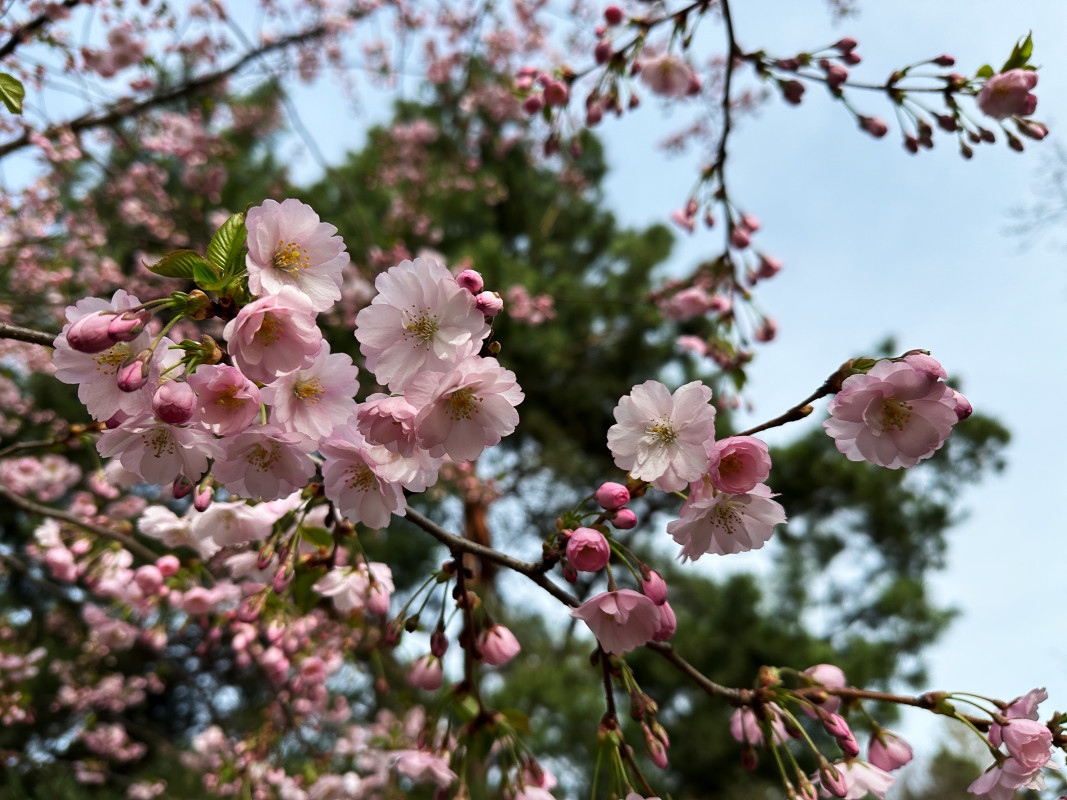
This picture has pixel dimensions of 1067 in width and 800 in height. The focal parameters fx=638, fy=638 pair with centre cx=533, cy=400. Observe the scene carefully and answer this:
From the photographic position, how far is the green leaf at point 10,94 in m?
0.88

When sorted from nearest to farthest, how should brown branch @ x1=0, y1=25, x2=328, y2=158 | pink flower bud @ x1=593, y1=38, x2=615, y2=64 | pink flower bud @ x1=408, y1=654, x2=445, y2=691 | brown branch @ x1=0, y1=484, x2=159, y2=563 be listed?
pink flower bud @ x1=408, y1=654, x2=445, y2=691 < brown branch @ x1=0, y1=484, x2=159, y2=563 < pink flower bud @ x1=593, y1=38, x2=615, y2=64 < brown branch @ x1=0, y1=25, x2=328, y2=158

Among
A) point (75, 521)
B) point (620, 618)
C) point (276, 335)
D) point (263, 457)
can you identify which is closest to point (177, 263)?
point (276, 335)

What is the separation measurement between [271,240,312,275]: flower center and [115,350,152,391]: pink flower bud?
0.18 metres

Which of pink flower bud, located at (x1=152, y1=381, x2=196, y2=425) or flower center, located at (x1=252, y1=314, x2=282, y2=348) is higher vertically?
flower center, located at (x1=252, y1=314, x2=282, y2=348)

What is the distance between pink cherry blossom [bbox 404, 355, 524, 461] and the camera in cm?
72

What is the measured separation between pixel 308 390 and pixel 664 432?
17.8 inches

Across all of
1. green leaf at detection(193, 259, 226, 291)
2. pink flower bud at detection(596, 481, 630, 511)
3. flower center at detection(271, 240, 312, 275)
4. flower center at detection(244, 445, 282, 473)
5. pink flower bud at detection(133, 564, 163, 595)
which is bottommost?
flower center at detection(244, 445, 282, 473)

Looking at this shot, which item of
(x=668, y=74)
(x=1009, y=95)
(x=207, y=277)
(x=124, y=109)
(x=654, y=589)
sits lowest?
(x=654, y=589)

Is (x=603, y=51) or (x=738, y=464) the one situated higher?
(x=603, y=51)

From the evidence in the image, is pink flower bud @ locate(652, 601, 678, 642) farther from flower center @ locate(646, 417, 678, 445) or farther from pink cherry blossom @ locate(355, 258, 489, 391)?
pink cherry blossom @ locate(355, 258, 489, 391)

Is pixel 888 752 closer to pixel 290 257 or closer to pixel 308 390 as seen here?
pixel 308 390

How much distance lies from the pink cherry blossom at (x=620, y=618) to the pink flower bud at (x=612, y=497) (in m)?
0.11

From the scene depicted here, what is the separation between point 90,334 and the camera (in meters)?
0.64

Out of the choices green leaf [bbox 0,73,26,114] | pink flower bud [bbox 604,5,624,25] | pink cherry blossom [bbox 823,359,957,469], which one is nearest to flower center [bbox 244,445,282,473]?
green leaf [bbox 0,73,26,114]
